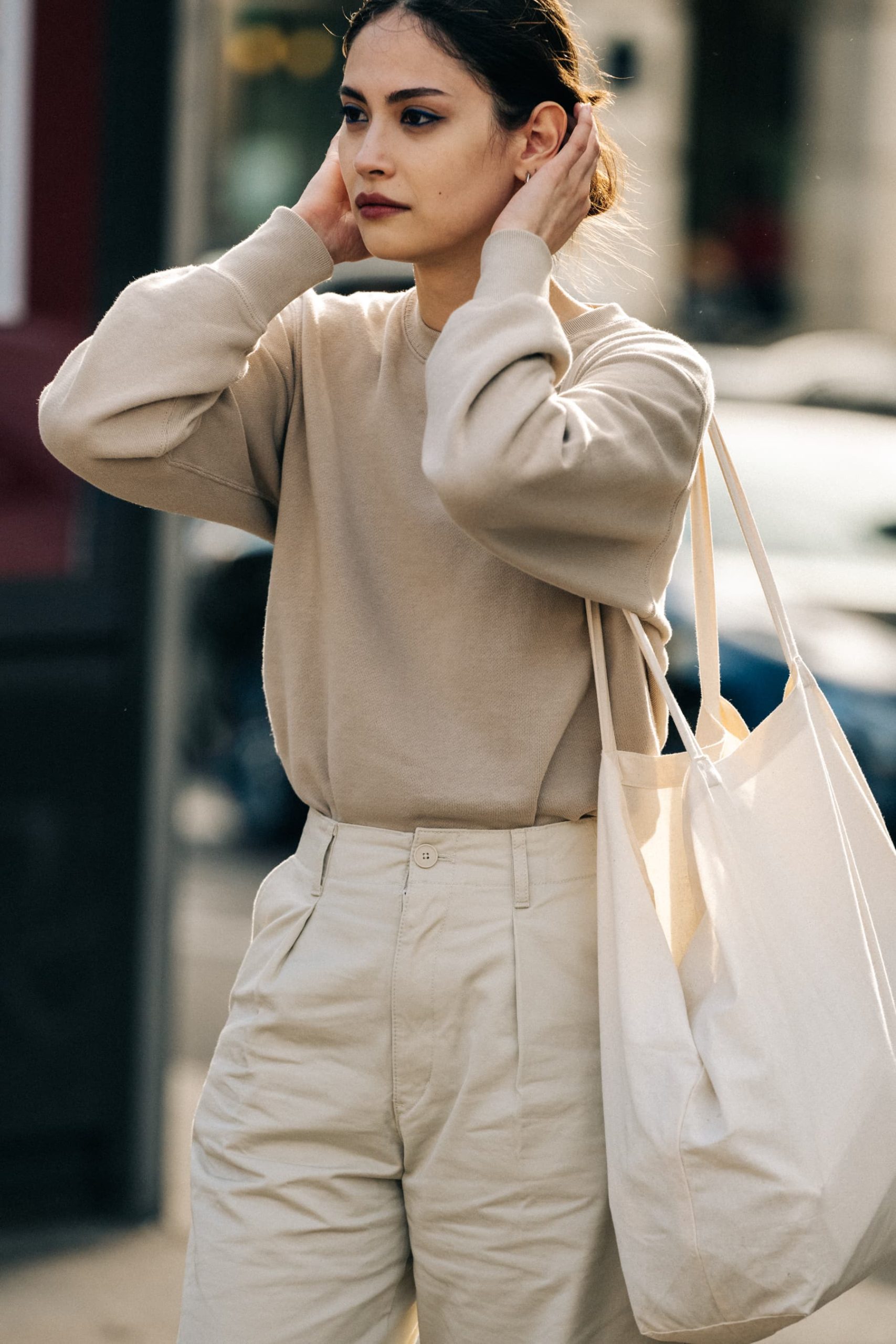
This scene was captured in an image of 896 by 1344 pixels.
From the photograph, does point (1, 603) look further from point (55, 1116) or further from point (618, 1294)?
point (618, 1294)

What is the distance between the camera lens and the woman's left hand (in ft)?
5.90

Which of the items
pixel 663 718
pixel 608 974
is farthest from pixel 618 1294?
pixel 663 718

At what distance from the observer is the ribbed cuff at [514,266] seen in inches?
68.3

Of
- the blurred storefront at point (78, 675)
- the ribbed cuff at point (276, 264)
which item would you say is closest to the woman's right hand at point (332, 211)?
the ribbed cuff at point (276, 264)

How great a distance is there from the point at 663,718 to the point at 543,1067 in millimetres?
414

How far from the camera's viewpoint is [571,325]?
1.92 m

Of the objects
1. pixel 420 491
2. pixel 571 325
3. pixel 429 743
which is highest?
pixel 571 325

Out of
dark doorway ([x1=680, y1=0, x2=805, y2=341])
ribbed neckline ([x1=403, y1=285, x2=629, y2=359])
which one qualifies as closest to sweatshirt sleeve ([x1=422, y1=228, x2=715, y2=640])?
ribbed neckline ([x1=403, y1=285, x2=629, y2=359])

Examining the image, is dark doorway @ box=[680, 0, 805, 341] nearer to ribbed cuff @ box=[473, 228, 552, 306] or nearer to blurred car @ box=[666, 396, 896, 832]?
blurred car @ box=[666, 396, 896, 832]

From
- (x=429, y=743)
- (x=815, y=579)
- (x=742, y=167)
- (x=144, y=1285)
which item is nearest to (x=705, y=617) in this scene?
(x=429, y=743)

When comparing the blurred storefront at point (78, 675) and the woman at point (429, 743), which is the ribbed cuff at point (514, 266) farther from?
the blurred storefront at point (78, 675)

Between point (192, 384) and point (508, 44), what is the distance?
0.48 meters

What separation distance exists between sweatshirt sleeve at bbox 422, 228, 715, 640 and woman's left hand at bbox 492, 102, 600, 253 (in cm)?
3

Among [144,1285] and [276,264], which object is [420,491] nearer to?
[276,264]
